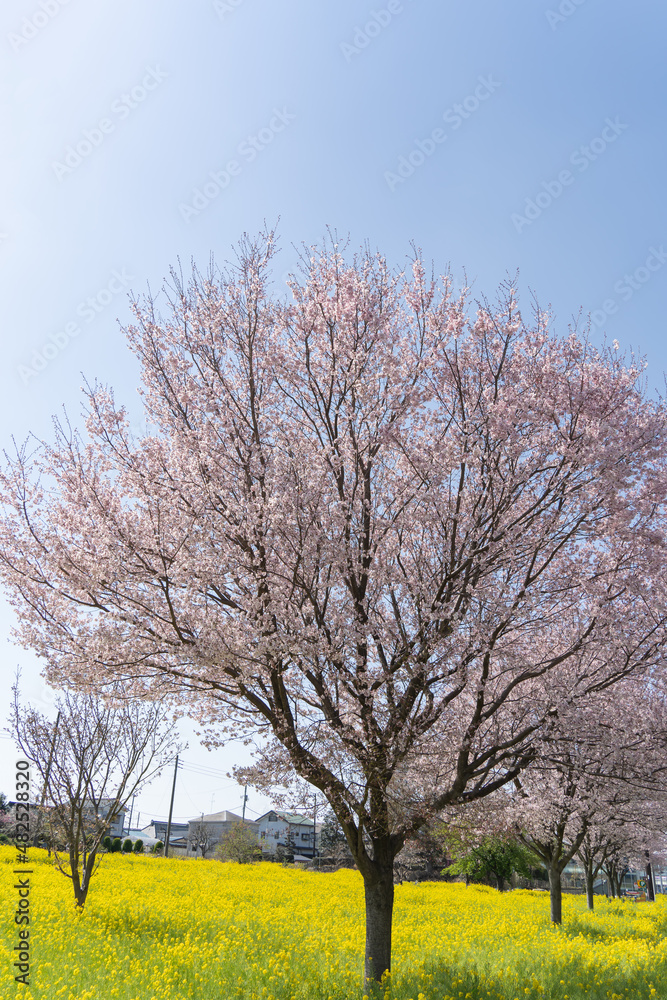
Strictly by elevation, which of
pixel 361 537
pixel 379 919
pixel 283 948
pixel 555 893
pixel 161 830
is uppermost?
pixel 361 537

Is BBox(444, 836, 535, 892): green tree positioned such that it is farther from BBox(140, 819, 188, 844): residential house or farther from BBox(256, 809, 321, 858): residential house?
BBox(140, 819, 188, 844): residential house

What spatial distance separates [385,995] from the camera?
8344 mm

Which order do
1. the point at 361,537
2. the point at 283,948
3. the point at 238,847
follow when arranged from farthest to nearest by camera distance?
the point at 238,847 < the point at 283,948 < the point at 361,537

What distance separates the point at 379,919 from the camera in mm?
9414

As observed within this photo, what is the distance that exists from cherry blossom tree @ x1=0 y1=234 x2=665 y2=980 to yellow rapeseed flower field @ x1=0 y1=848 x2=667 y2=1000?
79.8 inches

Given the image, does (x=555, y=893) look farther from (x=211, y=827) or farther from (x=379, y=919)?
(x=211, y=827)

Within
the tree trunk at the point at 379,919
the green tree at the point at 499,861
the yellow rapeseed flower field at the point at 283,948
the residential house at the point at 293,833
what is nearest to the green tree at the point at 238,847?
the green tree at the point at 499,861

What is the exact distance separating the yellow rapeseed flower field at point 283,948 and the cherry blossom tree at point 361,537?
2.03 meters

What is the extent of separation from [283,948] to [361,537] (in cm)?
931

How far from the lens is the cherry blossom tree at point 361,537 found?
8617mm

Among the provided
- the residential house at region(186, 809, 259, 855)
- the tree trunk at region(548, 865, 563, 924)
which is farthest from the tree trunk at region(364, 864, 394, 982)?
the residential house at region(186, 809, 259, 855)

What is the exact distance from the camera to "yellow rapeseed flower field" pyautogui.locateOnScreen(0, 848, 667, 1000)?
9.02 meters

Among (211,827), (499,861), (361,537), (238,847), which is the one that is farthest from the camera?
(211,827)

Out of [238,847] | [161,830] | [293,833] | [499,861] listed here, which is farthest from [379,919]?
[161,830]
